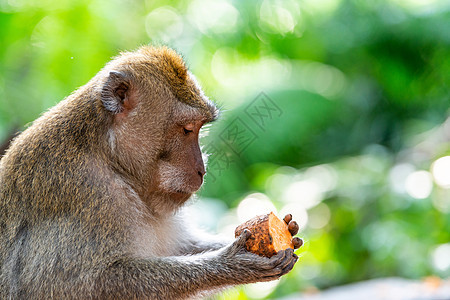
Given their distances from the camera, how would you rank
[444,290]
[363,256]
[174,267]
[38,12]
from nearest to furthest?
[174,267] → [444,290] → [38,12] → [363,256]

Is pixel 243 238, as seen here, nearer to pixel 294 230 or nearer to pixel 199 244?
pixel 294 230

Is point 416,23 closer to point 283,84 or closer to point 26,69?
point 283,84

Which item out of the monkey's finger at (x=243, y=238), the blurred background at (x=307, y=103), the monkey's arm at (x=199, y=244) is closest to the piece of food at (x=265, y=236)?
the monkey's finger at (x=243, y=238)

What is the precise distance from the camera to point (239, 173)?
1052 centimetres

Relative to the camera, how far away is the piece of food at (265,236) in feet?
11.8

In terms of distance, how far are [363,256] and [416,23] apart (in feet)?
14.4

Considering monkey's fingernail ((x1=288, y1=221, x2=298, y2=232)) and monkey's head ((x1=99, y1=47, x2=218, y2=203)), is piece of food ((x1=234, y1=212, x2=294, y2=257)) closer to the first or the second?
monkey's fingernail ((x1=288, y1=221, x2=298, y2=232))

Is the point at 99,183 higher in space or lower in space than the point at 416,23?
lower

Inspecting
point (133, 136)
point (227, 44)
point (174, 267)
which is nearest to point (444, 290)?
point (174, 267)

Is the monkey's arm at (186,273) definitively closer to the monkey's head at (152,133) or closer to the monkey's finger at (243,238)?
the monkey's finger at (243,238)

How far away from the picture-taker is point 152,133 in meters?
3.88

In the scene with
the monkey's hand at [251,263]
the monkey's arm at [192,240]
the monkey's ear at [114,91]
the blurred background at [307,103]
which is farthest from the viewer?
the blurred background at [307,103]

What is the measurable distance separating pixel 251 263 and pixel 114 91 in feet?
4.51

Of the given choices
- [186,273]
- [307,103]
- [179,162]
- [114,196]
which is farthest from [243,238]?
[307,103]
